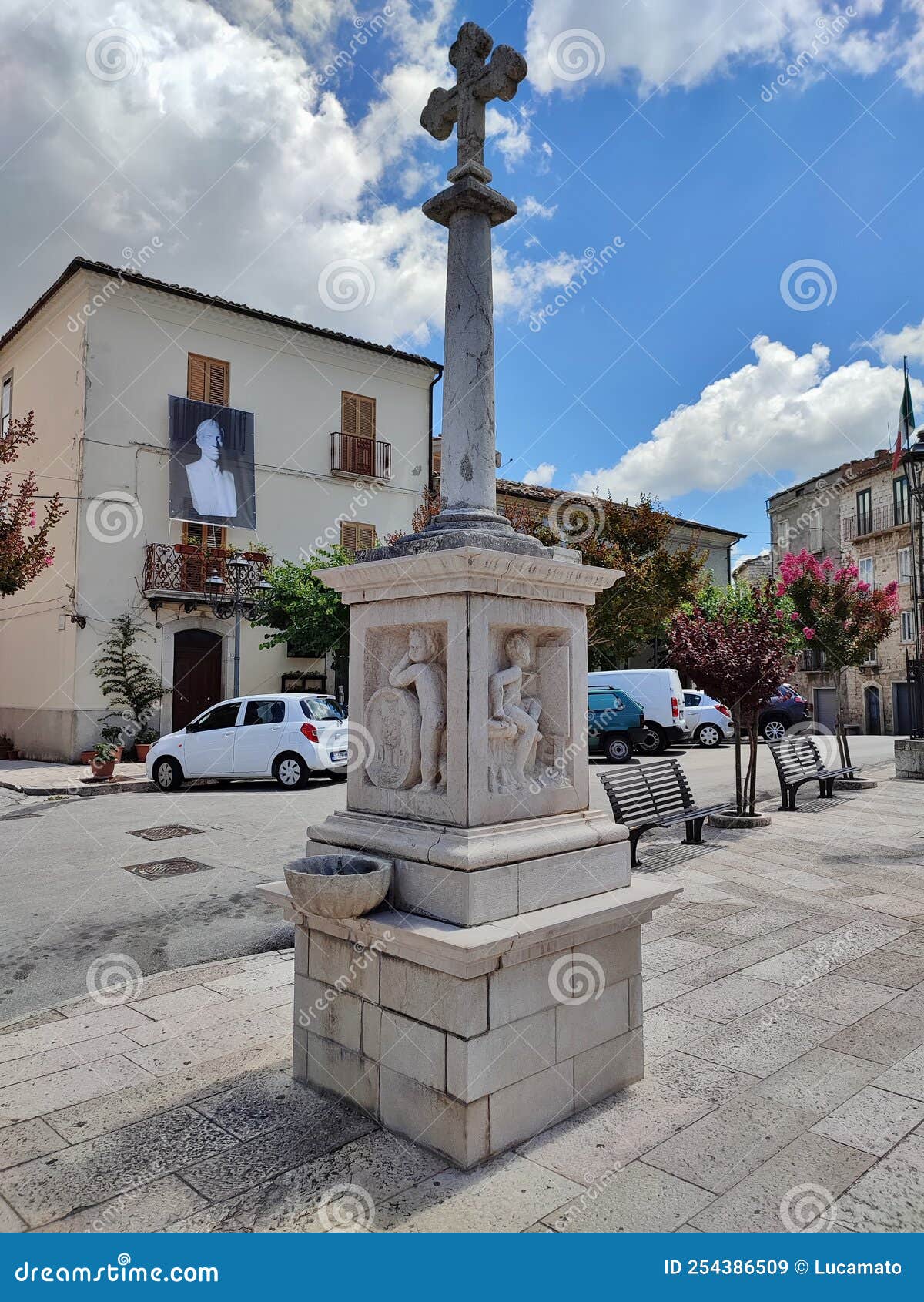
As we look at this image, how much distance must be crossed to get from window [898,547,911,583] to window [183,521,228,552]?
28024mm

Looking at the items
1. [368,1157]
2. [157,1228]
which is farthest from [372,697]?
[157,1228]

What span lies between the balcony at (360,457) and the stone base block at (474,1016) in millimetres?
18980

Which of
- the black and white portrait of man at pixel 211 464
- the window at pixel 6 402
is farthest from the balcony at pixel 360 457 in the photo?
the window at pixel 6 402

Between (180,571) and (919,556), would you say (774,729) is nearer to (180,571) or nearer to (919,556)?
(919,556)

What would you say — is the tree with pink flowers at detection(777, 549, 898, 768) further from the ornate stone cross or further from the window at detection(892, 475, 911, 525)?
the window at detection(892, 475, 911, 525)

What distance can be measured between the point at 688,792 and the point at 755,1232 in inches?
243

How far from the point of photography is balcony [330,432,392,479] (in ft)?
69.7

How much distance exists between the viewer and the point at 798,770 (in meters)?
10.8

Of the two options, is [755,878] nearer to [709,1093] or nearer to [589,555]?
[709,1093]

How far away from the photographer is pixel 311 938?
10.6 ft

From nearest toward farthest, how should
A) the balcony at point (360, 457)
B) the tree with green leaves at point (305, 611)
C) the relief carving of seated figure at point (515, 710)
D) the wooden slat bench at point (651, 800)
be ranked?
the relief carving of seated figure at point (515, 710)
the wooden slat bench at point (651, 800)
the tree with green leaves at point (305, 611)
the balcony at point (360, 457)

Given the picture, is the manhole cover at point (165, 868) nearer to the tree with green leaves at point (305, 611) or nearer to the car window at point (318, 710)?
the car window at point (318, 710)

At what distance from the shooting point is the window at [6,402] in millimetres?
20531

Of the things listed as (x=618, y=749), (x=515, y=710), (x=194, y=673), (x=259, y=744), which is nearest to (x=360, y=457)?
(x=194, y=673)
